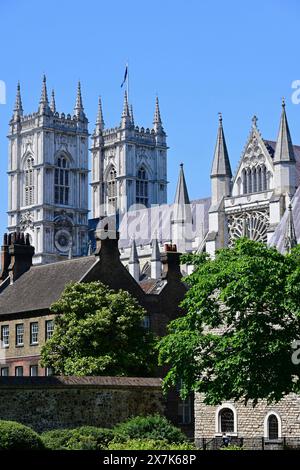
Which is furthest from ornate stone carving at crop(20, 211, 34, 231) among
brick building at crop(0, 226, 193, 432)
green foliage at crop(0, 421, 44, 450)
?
green foliage at crop(0, 421, 44, 450)

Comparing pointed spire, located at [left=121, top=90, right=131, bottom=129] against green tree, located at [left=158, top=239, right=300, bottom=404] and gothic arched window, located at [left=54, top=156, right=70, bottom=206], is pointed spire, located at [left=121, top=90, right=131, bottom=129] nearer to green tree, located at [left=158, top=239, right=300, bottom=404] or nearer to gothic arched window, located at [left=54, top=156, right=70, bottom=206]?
gothic arched window, located at [left=54, top=156, right=70, bottom=206]

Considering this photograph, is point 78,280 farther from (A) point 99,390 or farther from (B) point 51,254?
(B) point 51,254

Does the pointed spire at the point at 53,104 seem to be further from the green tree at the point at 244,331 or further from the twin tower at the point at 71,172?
the green tree at the point at 244,331

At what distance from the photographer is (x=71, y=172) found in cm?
18412

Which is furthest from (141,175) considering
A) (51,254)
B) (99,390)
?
(99,390)

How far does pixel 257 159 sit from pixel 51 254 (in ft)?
184

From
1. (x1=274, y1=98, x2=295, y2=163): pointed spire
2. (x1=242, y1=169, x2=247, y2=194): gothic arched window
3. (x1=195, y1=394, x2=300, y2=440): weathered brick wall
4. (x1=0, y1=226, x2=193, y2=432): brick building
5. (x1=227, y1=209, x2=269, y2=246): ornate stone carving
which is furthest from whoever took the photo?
(x1=242, y1=169, x2=247, y2=194): gothic arched window

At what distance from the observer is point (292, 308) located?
1743 inches

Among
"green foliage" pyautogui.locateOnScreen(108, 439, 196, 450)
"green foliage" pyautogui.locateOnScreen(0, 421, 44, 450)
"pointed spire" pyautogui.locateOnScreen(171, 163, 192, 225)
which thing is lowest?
"green foliage" pyautogui.locateOnScreen(108, 439, 196, 450)

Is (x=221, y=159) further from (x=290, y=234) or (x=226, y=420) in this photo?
(x=226, y=420)

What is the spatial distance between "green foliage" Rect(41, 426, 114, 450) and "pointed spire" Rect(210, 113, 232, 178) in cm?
7812

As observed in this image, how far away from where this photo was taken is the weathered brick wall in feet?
163

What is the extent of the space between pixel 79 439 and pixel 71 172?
479 feet

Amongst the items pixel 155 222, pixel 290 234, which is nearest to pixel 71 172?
pixel 155 222
